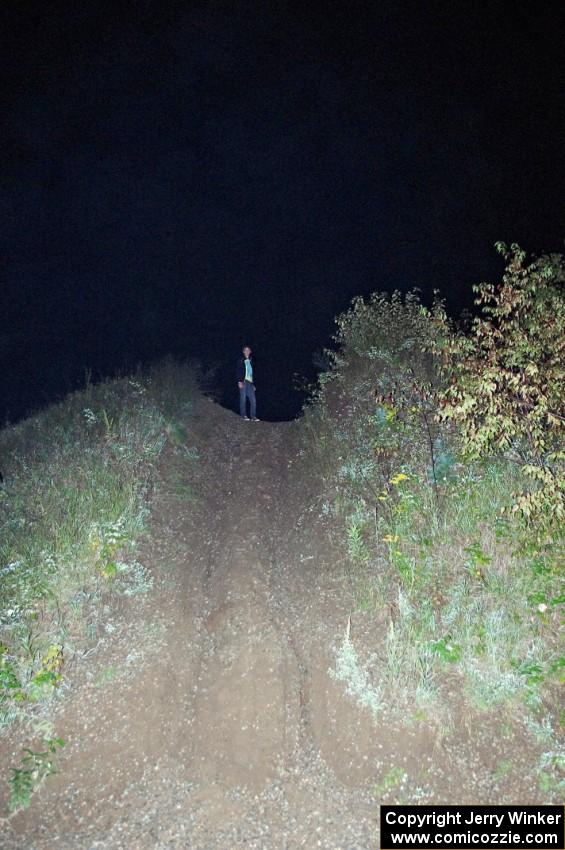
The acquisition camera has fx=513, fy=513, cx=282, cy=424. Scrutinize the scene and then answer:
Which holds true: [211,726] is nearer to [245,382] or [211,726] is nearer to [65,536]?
[65,536]

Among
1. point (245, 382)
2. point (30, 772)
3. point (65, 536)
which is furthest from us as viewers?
point (245, 382)

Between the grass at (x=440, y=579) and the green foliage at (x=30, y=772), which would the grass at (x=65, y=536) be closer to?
the green foliage at (x=30, y=772)

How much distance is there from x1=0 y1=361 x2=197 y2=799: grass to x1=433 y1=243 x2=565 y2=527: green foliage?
505 cm

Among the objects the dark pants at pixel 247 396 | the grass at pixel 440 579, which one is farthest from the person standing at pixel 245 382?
the grass at pixel 440 579

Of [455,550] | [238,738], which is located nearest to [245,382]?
[455,550]

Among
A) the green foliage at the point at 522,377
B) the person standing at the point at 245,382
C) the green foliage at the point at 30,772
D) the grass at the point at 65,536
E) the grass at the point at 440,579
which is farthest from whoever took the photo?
the person standing at the point at 245,382

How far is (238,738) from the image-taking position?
5.35 meters

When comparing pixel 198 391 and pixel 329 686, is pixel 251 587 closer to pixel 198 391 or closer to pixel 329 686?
pixel 329 686

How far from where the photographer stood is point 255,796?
4.88m

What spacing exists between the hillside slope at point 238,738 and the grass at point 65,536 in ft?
1.06

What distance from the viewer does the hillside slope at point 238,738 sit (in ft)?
15.3

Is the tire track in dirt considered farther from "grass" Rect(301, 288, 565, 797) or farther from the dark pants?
the dark pants

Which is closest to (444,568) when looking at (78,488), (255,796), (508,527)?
(508,527)

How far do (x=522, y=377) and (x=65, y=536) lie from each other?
6481 millimetres
